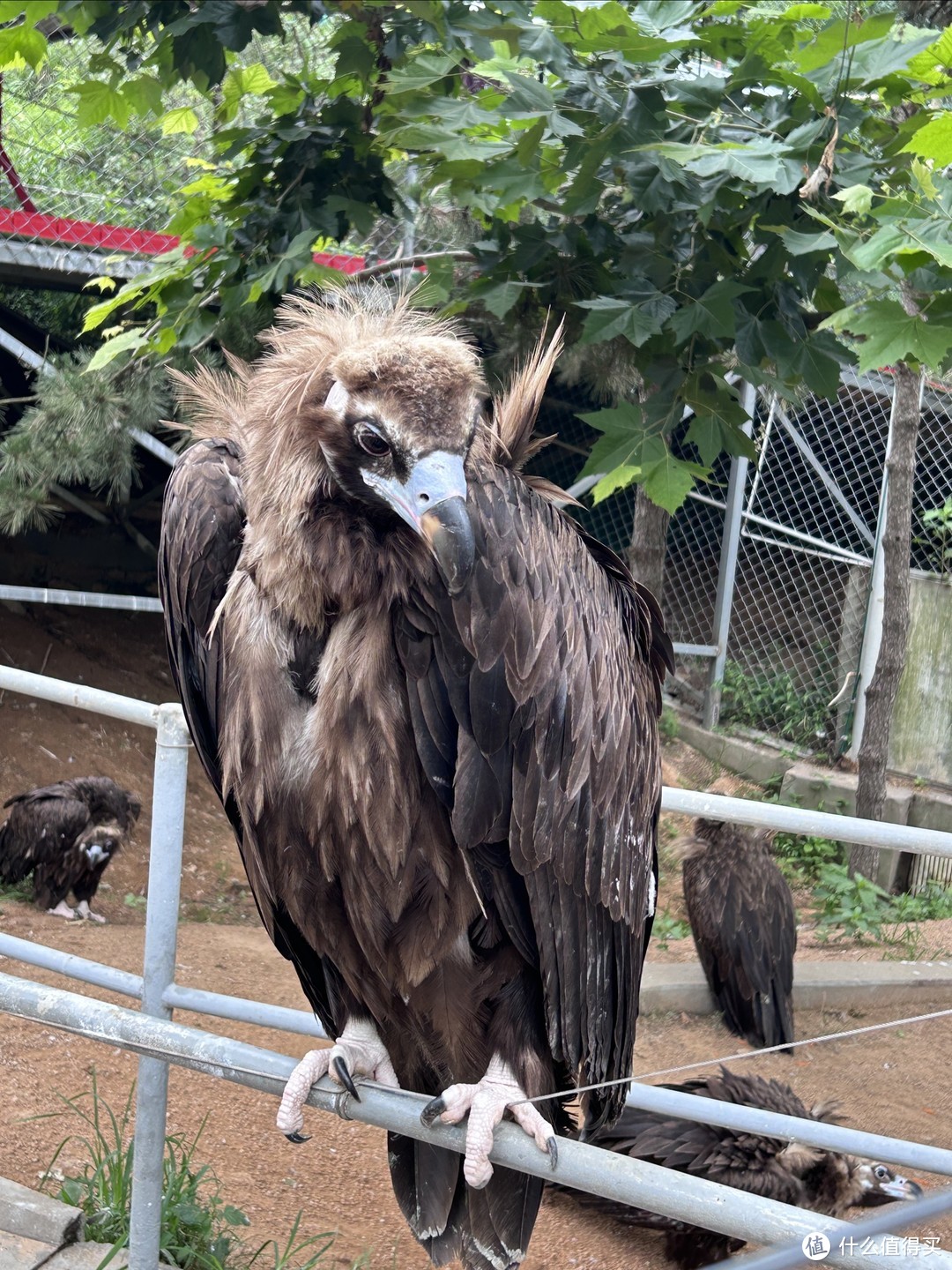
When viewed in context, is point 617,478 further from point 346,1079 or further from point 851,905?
point 851,905

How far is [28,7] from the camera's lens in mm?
2299

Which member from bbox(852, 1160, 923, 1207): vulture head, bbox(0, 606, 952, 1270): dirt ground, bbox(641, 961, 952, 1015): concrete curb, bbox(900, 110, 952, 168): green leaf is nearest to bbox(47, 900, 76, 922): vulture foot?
bbox(0, 606, 952, 1270): dirt ground

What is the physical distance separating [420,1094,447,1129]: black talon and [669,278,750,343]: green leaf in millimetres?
1658

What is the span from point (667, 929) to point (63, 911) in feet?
9.39

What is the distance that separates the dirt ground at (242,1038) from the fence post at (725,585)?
41cm

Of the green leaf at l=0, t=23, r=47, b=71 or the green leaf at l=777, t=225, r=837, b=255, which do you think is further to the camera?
the green leaf at l=0, t=23, r=47, b=71

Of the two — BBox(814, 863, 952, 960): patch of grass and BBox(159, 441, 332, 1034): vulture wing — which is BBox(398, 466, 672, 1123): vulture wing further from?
BBox(814, 863, 952, 960): patch of grass

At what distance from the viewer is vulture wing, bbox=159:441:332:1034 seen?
6.43ft

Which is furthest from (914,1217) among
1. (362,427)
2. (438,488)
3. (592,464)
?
(592,464)

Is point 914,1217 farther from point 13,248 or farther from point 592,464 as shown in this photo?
point 13,248

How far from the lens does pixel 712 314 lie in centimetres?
261

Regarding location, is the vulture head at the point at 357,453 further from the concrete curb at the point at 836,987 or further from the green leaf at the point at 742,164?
the concrete curb at the point at 836,987

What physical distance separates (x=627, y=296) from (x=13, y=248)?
4.30 meters

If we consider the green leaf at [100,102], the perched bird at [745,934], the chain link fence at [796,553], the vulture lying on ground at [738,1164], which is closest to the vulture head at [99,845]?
the perched bird at [745,934]
